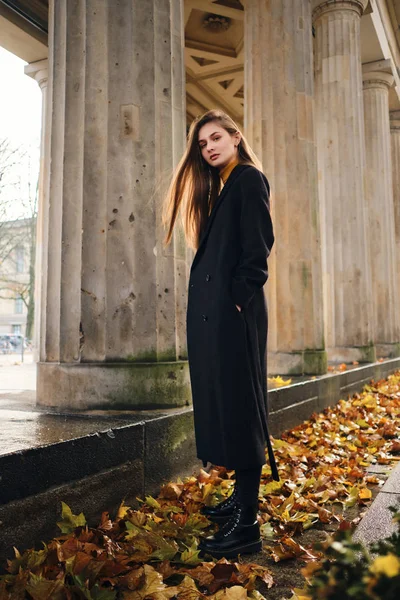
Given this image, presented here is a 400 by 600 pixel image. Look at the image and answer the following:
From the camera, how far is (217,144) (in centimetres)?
288

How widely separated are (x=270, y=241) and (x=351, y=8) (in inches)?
352

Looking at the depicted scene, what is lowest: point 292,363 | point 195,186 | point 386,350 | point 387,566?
point 387,566

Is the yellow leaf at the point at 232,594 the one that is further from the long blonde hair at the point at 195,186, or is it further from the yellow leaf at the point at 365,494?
the long blonde hair at the point at 195,186

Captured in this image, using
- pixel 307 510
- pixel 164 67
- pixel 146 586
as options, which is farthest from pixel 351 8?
pixel 146 586

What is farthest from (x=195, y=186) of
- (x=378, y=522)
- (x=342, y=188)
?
(x=342, y=188)

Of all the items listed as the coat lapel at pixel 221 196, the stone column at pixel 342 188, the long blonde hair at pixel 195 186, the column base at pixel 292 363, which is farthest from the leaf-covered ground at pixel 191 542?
the stone column at pixel 342 188

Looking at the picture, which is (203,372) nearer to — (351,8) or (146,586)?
(146,586)

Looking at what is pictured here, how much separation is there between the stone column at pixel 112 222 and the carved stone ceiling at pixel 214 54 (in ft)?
27.3

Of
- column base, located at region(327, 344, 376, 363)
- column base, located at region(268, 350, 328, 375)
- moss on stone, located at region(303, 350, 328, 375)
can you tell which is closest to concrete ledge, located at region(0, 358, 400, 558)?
column base, located at region(268, 350, 328, 375)

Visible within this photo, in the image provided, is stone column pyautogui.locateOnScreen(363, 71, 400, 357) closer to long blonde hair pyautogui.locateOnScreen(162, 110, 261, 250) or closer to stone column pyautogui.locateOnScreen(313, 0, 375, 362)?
stone column pyautogui.locateOnScreen(313, 0, 375, 362)

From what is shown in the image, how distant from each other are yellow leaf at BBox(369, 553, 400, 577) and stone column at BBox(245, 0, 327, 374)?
6099 mm

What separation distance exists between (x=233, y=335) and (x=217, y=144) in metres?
1.02

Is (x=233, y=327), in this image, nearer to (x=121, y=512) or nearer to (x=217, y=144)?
(x=217, y=144)

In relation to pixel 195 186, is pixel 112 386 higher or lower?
lower
